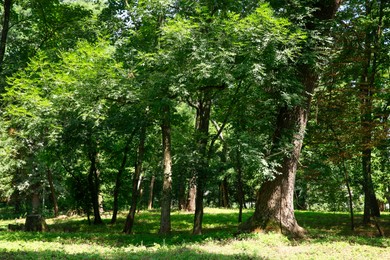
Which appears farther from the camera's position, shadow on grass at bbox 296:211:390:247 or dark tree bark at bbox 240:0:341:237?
shadow on grass at bbox 296:211:390:247

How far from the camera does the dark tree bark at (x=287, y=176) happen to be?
34.6 ft

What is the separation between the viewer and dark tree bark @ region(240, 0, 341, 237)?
1056cm

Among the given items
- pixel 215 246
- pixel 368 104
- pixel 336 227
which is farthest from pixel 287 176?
pixel 336 227

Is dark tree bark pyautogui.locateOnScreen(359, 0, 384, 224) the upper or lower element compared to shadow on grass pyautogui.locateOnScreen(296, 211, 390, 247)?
upper

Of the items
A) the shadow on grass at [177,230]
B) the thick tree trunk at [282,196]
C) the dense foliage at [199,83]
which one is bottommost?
the shadow on grass at [177,230]

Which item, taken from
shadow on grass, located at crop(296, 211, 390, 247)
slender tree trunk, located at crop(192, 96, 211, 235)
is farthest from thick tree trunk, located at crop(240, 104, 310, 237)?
slender tree trunk, located at crop(192, 96, 211, 235)

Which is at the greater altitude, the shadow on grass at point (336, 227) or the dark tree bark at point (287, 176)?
the dark tree bark at point (287, 176)

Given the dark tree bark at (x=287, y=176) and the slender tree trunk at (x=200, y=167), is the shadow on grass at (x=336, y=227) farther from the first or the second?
the slender tree trunk at (x=200, y=167)

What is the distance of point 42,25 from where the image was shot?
1230 cm

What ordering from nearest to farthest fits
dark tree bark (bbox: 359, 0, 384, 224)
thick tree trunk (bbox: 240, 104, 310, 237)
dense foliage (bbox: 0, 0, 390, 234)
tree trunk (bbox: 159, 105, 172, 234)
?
dense foliage (bbox: 0, 0, 390, 234)
thick tree trunk (bbox: 240, 104, 310, 237)
dark tree bark (bbox: 359, 0, 384, 224)
tree trunk (bbox: 159, 105, 172, 234)

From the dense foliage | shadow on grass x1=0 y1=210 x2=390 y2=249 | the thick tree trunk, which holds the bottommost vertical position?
shadow on grass x1=0 y1=210 x2=390 y2=249

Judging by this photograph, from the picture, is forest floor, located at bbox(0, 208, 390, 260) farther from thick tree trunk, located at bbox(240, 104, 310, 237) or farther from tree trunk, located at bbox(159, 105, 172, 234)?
tree trunk, located at bbox(159, 105, 172, 234)

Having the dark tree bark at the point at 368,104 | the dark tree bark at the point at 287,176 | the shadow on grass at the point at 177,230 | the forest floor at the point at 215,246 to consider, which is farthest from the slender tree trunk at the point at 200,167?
the dark tree bark at the point at 368,104

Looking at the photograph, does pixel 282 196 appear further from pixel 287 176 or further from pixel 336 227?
pixel 336 227
